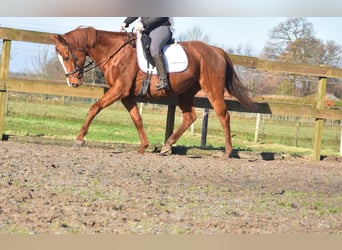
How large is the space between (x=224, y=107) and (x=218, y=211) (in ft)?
14.2

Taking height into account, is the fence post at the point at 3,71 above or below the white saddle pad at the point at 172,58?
below

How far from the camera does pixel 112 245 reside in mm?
2881

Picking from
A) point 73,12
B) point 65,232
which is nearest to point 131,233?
point 65,232

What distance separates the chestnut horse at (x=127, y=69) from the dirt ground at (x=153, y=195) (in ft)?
2.76

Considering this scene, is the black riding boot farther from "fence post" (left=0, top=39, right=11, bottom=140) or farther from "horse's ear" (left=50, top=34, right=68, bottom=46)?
"fence post" (left=0, top=39, right=11, bottom=140)

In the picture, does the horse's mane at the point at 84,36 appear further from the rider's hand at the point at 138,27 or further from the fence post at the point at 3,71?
the fence post at the point at 3,71

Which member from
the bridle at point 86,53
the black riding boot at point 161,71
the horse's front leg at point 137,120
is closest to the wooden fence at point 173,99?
the horse's front leg at point 137,120

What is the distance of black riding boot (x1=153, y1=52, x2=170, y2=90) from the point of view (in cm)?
784

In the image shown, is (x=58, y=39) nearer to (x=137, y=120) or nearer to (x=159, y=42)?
(x=159, y=42)

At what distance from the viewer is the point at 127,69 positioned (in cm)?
804

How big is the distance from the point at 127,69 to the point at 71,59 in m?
0.81

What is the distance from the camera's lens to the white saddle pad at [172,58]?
803 centimetres

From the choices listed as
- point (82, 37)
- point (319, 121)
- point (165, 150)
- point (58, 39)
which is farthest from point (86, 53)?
point (319, 121)

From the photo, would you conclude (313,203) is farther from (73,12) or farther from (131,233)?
(73,12)
